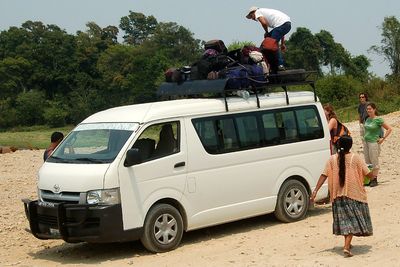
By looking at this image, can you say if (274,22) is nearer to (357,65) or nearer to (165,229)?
(165,229)

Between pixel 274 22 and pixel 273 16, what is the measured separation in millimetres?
101

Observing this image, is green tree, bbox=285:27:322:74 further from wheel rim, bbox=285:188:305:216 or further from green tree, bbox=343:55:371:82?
wheel rim, bbox=285:188:305:216

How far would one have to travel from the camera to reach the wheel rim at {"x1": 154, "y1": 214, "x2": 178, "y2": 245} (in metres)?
9.24

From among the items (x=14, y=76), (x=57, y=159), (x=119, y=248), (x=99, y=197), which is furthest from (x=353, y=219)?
(x=14, y=76)

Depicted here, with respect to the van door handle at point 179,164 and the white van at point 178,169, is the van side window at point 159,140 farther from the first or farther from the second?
the van door handle at point 179,164

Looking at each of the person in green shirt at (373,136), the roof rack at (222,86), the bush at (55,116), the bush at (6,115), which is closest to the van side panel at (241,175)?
the roof rack at (222,86)

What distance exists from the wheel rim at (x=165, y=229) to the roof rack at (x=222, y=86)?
77.8 inches

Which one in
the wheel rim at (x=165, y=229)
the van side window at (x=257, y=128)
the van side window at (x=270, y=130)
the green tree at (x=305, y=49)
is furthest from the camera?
the green tree at (x=305, y=49)

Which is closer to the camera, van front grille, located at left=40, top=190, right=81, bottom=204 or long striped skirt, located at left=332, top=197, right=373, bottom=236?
long striped skirt, located at left=332, top=197, right=373, bottom=236

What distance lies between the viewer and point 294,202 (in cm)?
1114

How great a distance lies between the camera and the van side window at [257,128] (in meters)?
10.0

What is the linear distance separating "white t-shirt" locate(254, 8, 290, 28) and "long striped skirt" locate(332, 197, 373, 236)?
417cm

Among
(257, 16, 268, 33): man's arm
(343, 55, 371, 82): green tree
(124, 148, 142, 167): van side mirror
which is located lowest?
(124, 148, 142, 167): van side mirror

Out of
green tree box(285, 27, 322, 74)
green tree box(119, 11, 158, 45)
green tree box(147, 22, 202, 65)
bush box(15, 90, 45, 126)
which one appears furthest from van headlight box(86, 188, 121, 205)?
green tree box(119, 11, 158, 45)
